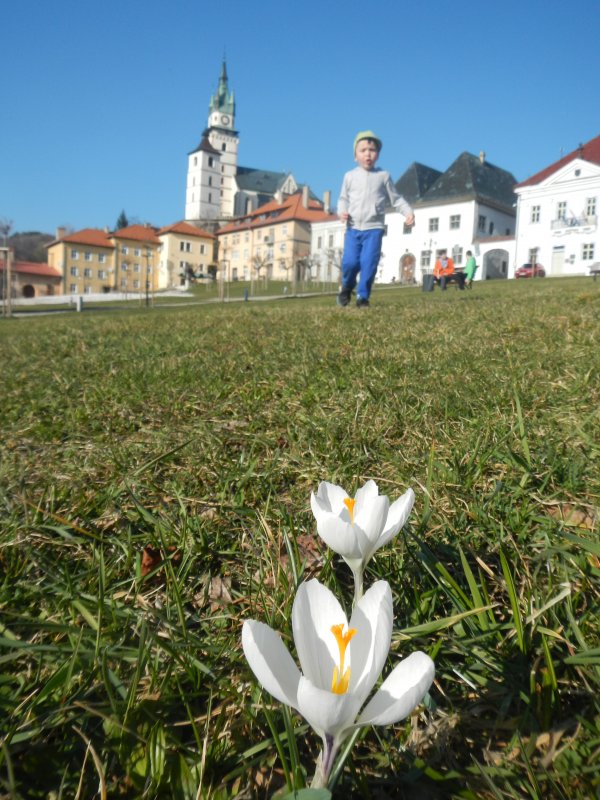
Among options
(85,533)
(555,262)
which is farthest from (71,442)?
(555,262)

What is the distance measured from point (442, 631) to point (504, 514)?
1.65 ft

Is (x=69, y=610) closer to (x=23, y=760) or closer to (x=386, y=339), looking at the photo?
(x=23, y=760)

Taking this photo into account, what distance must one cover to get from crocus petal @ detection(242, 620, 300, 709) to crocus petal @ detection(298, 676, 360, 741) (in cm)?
3

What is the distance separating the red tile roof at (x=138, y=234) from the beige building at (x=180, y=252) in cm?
173

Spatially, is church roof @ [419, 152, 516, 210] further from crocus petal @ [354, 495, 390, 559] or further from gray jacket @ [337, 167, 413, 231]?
crocus petal @ [354, 495, 390, 559]

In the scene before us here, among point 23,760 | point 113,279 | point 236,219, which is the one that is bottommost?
point 23,760

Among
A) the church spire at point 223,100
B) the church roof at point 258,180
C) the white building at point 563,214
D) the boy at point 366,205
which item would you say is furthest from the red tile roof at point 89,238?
the boy at point 366,205

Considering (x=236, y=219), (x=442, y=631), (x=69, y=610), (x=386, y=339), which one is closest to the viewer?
(x=442, y=631)

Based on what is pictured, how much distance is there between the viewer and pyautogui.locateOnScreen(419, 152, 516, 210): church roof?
2452 inches

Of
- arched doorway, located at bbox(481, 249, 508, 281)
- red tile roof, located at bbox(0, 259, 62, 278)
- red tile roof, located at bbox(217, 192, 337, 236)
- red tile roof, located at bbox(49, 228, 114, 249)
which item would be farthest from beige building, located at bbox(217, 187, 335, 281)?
arched doorway, located at bbox(481, 249, 508, 281)

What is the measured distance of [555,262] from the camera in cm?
5609

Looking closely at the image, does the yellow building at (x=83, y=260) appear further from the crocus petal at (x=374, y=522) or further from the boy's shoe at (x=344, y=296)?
the crocus petal at (x=374, y=522)

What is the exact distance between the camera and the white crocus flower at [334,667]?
0.58m

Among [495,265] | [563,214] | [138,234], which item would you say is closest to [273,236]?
[138,234]
